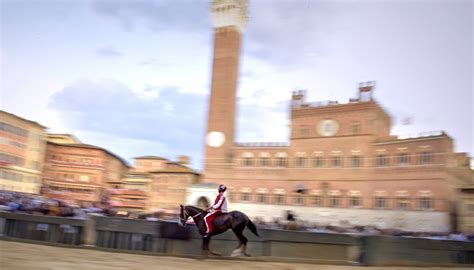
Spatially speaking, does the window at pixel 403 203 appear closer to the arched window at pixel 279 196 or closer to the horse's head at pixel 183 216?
the arched window at pixel 279 196

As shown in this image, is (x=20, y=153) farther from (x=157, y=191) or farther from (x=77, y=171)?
(x=157, y=191)

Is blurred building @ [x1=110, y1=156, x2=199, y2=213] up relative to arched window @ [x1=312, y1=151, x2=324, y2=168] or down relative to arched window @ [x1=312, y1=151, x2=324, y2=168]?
down

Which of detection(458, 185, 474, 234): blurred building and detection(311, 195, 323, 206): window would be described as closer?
detection(458, 185, 474, 234): blurred building

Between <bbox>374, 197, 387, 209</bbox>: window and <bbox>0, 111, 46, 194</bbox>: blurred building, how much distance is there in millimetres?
40565

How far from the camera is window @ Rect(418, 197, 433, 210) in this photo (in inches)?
1659

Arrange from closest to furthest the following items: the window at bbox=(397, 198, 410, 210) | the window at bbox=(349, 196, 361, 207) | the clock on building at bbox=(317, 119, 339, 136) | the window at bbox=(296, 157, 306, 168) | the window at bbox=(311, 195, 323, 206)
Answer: the window at bbox=(397, 198, 410, 210) < the window at bbox=(349, 196, 361, 207) < the window at bbox=(311, 195, 323, 206) < the clock on building at bbox=(317, 119, 339, 136) < the window at bbox=(296, 157, 306, 168)

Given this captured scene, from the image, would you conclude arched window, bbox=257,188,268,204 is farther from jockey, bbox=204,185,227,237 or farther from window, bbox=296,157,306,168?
jockey, bbox=204,185,227,237

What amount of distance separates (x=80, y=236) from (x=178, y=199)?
1872 inches

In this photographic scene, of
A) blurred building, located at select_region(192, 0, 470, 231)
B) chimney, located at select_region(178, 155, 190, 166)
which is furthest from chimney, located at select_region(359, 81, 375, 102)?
chimney, located at select_region(178, 155, 190, 166)

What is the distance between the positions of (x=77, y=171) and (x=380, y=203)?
45841mm

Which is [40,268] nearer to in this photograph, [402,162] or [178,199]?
[402,162]

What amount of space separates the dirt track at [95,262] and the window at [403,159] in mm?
35115

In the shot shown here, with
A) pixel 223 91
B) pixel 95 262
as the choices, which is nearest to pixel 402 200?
pixel 223 91

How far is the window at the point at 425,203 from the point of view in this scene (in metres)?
42.1
